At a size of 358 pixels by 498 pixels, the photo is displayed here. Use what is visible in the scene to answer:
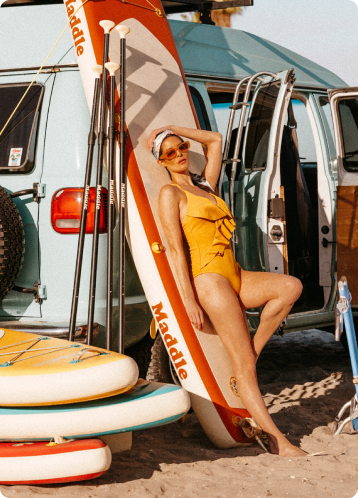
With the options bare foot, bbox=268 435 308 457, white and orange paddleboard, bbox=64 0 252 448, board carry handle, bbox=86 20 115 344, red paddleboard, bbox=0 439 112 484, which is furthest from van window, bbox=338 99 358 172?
red paddleboard, bbox=0 439 112 484

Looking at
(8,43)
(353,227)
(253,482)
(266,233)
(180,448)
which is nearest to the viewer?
(253,482)

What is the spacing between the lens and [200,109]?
4414mm

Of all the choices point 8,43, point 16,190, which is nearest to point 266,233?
point 16,190

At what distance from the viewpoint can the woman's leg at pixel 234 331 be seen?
343 centimetres

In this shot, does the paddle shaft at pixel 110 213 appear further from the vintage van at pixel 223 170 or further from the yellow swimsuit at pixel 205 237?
the yellow swimsuit at pixel 205 237

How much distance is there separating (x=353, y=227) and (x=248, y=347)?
1658 mm

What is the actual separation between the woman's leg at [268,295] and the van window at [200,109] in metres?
1.32

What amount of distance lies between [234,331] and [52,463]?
124 centimetres

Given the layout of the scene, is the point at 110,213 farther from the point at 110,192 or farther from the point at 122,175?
the point at 122,175

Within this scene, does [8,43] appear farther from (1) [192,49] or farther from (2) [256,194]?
(2) [256,194]

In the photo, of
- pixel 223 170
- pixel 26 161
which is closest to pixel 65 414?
pixel 26 161

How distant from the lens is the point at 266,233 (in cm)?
421

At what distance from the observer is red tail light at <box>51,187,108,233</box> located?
3.51 meters

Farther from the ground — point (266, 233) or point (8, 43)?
point (8, 43)
